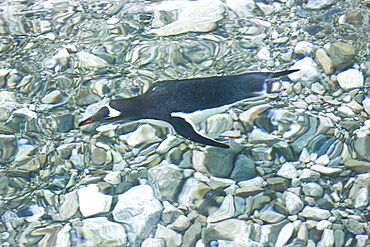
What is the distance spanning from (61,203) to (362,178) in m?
1.79

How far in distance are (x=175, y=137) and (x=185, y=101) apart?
32 centimetres

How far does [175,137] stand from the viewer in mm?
2561

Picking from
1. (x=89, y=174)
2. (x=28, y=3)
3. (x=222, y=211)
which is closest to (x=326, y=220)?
(x=222, y=211)

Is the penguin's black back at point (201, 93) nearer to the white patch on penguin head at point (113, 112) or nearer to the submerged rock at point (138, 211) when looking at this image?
the white patch on penguin head at point (113, 112)

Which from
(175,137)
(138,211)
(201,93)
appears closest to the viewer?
(138,211)

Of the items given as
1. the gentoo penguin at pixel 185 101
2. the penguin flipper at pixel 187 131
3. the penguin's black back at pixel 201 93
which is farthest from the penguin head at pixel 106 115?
the penguin flipper at pixel 187 131

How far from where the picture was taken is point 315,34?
321 centimetres

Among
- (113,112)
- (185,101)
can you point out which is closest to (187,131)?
(185,101)

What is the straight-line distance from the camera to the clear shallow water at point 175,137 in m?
2.11

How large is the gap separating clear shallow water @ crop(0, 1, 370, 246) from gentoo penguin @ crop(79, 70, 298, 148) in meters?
0.18

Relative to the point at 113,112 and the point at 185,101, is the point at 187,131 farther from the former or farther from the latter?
the point at 113,112

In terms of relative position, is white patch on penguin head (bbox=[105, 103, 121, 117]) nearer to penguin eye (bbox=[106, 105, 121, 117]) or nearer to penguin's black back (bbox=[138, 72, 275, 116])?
penguin eye (bbox=[106, 105, 121, 117])

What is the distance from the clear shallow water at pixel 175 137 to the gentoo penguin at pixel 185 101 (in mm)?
180

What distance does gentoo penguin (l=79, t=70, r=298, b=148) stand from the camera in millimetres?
2359
